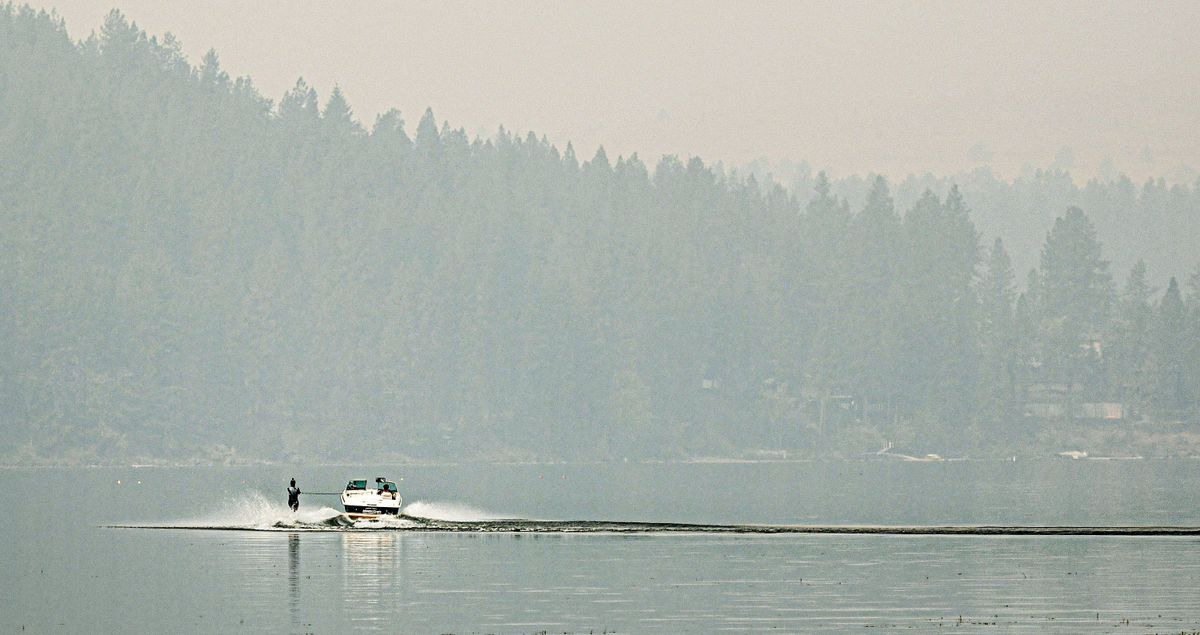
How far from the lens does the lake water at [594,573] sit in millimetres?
59312

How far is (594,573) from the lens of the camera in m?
73.4

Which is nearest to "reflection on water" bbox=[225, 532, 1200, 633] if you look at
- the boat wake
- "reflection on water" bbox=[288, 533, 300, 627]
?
"reflection on water" bbox=[288, 533, 300, 627]

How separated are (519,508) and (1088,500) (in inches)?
1356

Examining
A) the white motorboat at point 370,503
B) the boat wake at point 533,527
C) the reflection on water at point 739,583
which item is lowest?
the reflection on water at point 739,583

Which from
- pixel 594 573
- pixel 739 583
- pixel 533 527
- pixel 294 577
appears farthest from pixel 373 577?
pixel 533 527

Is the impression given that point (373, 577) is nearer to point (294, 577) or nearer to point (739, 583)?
point (294, 577)

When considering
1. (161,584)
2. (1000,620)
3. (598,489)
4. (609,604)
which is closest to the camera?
(1000,620)

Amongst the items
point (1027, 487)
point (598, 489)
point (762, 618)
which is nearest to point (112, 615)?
point (762, 618)

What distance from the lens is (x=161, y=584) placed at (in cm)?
7025

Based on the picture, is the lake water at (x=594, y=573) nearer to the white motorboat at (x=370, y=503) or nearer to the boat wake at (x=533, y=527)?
the boat wake at (x=533, y=527)

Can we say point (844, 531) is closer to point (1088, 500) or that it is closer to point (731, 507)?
point (731, 507)

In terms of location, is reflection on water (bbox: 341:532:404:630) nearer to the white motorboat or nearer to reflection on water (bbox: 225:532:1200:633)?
reflection on water (bbox: 225:532:1200:633)


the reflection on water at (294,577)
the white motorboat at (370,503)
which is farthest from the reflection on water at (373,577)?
the white motorboat at (370,503)

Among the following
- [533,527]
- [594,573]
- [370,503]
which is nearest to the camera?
[594,573]
